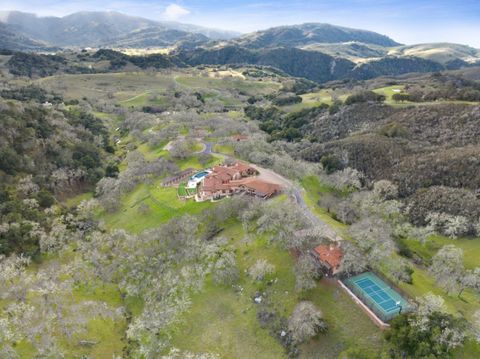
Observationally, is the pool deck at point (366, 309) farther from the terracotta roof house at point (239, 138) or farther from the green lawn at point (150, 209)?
the terracotta roof house at point (239, 138)

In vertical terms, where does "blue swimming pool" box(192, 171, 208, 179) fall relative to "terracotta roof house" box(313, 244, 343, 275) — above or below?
below

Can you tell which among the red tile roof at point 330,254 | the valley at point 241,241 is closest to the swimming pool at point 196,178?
the valley at point 241,241

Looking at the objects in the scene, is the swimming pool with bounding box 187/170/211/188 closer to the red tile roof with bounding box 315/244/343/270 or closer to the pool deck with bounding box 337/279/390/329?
the red tile roof with bounding box 315/244/343/270

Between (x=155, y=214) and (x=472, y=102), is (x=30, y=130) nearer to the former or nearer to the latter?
(x=155, y=214)

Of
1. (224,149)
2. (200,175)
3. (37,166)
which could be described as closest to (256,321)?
(200,175)

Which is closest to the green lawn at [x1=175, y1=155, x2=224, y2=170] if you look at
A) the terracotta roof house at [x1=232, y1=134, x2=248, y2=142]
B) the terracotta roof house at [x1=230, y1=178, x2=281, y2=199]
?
the terracotta roof house at [x1=232, y1=134, x2=248, y2=142]

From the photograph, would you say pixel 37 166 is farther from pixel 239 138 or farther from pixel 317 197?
pixel 317 197
